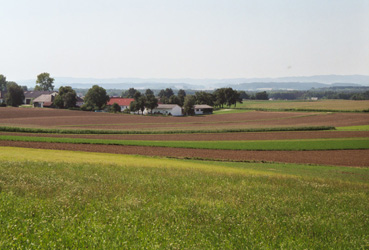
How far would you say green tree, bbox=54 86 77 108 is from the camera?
150m

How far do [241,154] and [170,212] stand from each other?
32806 mm

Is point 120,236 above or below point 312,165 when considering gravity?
above

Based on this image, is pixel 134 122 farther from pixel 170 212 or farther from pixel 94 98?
pixel 170 212

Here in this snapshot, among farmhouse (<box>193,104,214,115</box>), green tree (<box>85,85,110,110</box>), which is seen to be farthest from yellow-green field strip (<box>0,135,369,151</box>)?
farmhouse (<box>193,104,214,115</box>)

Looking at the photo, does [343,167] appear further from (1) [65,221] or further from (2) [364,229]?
(1) [65,221]

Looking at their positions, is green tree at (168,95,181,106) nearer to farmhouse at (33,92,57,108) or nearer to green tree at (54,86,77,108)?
green tree at (54,86,77,108)

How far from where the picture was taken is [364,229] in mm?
15359

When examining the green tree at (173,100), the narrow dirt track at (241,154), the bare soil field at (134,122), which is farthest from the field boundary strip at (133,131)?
the green tree at (173,100)

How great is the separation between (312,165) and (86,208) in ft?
103

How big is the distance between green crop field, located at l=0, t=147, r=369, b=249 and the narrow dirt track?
19158 mm

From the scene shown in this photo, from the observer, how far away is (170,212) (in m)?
16.1

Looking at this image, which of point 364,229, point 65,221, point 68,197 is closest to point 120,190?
point 68,197

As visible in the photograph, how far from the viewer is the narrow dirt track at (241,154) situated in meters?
44.2

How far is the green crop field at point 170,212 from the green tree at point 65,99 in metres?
131
